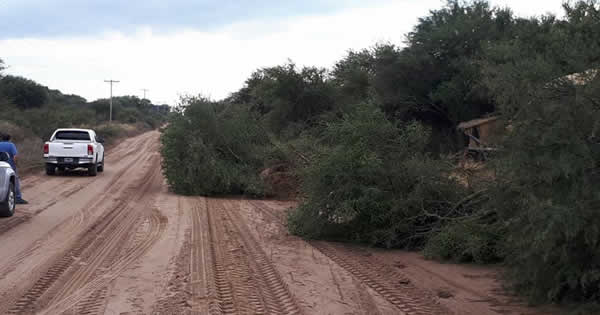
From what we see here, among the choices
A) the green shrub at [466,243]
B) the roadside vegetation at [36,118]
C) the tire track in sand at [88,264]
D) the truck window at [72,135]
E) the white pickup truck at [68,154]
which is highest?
the roadside vegetation at [36,118]

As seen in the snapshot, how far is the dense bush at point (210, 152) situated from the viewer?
20.8 meters

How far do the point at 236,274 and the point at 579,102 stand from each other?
16.2 feet

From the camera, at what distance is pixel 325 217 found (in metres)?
12.2

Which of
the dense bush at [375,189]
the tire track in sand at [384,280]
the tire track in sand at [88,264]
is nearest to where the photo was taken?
the tire track in sand at [88,264]

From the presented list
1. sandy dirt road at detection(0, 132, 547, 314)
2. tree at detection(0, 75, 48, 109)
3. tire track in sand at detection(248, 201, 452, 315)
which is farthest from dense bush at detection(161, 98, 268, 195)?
tree at detection(0, 75, 48, 109)

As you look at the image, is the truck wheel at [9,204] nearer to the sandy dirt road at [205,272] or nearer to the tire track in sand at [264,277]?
the sandy dirt road at [205,272]


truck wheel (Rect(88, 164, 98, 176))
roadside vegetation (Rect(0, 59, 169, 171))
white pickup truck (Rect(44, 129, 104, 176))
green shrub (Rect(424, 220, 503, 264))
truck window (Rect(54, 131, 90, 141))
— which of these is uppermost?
roadside vegetation (Rect(0, 59, 169, 171))

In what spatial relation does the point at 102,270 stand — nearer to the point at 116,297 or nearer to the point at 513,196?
the point at 116,297

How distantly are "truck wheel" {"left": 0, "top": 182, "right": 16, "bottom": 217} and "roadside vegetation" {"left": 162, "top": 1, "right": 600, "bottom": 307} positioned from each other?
620 cm

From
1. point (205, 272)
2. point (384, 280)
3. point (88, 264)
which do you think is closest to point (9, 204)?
point (88, 264)

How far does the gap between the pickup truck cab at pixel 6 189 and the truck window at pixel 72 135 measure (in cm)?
1259

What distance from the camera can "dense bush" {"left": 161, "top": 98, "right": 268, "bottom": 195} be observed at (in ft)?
68.3

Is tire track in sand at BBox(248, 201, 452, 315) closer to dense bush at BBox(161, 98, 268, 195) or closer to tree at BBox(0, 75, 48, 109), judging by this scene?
dense bush at BBox(161, 98, 268, 195)

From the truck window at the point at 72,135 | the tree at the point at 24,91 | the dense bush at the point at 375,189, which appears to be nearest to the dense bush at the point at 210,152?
the truck window at the point at 72,135
